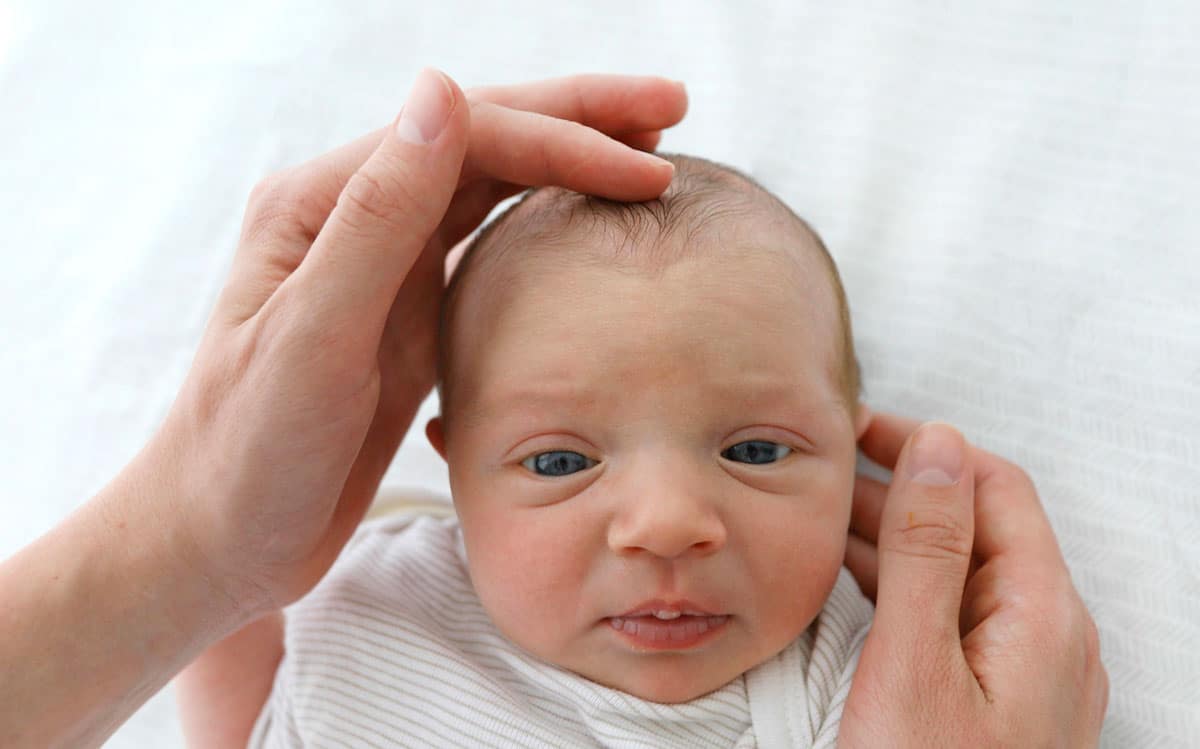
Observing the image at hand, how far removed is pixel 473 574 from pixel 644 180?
54 cm

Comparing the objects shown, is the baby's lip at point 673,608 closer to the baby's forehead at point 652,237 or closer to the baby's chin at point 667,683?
A: the baby's chin at point 667,683

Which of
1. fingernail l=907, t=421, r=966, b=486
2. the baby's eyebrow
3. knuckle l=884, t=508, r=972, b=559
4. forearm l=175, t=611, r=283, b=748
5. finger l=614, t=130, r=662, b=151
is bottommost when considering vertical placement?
forearm l=175, t=611, r=283, b=748

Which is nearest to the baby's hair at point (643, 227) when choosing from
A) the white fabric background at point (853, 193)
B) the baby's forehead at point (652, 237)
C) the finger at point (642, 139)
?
the baby's forehead at point (652, 237)

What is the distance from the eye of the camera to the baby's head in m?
1.38

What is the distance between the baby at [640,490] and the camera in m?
1.39

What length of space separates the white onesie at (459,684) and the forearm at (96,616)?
20 centimetres

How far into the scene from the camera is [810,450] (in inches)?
57.9

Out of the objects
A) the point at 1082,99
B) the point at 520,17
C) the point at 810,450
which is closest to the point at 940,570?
the point at 810,450

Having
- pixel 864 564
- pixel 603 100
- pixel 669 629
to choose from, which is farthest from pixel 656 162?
pixel 864 564

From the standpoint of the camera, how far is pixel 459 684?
1.53 m

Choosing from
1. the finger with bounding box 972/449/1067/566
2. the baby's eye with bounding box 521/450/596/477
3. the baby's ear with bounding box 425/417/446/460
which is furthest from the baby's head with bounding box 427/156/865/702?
the finger with bounding box 972/449/1067/566

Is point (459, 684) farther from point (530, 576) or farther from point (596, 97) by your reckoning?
point (596, 97)

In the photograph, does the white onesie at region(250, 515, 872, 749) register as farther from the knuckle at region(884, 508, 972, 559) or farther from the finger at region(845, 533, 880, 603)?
the knuckle at region(884, 508, 972, 559)

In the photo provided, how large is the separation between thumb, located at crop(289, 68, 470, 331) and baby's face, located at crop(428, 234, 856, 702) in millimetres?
200
